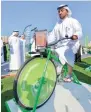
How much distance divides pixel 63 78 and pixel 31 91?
1.79 m

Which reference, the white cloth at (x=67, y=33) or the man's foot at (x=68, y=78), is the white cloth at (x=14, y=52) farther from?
the white cloth at (x=67, y=33)

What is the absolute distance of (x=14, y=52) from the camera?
12.7 meters

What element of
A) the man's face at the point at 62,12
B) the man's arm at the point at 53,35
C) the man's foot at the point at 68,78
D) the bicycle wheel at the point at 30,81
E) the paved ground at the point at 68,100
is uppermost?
the man's face at the point at 62,12

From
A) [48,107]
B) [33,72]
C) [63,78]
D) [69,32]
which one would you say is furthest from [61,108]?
[69,32]

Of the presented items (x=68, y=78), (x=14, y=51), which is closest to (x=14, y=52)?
(x=14, y=51)

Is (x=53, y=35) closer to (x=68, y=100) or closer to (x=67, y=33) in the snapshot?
(x=67, y=33)

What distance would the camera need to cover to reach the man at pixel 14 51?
12234 millimetres

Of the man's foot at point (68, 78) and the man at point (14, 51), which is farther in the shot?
the man at point (14, 51)

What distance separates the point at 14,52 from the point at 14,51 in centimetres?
5

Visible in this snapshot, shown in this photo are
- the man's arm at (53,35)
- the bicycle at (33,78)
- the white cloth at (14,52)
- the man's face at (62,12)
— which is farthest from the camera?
the white cloth at (14,52)

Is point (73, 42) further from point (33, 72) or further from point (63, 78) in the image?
point (33, 72)

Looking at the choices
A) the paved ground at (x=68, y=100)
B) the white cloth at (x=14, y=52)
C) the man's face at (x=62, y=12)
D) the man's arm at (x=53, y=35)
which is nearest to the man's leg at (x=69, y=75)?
the paved ground at (x=68, y=100)

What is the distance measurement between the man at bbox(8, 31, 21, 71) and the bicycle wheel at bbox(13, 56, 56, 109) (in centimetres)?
790

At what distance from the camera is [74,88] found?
5.46 meters
